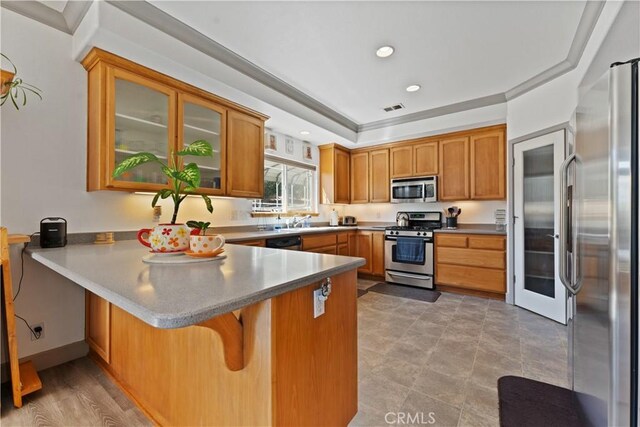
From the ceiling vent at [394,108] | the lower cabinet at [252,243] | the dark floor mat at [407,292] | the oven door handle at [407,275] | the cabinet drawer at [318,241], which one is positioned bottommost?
the dark floor mat at [407,292]

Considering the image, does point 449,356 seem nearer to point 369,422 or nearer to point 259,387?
point 369,422

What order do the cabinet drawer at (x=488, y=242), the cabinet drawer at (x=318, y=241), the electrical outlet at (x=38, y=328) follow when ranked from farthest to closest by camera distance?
1. the cabinet drawer at (x=318, y=241)
2. the cabinet drawer at (x=488, y=242)
3. the electrical outlet at (x=38, y=328)

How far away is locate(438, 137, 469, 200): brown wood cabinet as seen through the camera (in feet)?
13.6

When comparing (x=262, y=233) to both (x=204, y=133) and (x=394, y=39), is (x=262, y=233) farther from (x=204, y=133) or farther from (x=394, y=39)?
(x=394, y=39)

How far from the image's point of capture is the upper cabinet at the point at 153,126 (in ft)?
6.98

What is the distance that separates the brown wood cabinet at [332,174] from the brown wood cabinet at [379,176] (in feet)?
1.65

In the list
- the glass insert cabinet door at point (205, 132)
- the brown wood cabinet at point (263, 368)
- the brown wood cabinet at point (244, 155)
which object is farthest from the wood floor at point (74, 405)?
the brown wood cabinet at point (244, 155)

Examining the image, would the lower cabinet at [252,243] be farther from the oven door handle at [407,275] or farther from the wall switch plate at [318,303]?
the oven door handle at [407,275]

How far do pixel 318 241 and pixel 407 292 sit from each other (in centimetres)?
148

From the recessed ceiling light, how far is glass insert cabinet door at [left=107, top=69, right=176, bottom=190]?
1.92m

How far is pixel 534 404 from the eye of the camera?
5.49ft

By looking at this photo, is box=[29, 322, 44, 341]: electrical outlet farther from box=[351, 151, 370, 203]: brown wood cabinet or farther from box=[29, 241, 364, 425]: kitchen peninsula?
box=[351, 151, 370, 203]: brown wood cabinet

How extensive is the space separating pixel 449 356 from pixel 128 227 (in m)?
2.95

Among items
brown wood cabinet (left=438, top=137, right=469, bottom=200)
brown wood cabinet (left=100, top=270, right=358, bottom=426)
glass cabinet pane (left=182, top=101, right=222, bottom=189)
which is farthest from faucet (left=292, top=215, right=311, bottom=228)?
brown wood cabinet (left=100, top=270, right=358, bottom=426)
